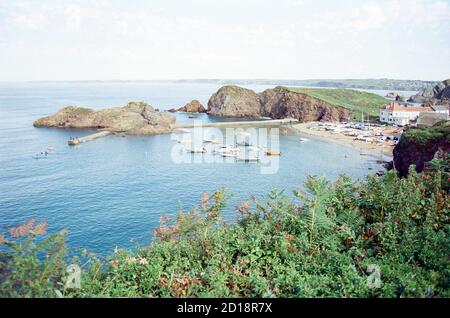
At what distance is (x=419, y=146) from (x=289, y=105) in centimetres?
5318

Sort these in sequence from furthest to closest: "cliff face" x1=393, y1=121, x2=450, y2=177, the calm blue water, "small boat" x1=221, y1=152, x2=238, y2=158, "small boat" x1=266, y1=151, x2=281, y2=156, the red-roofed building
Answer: the red-roofed building, "small boat" x1=266, y1=151, x2=281, y2=156, "small boat" x1=221, y1=152, x2=238, y2=158, "cliff face" x1=393, y1=121, x2=450, y2=177, the calm blue water

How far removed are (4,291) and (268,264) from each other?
3.98 meters

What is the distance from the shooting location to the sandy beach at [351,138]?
4835 centimetres

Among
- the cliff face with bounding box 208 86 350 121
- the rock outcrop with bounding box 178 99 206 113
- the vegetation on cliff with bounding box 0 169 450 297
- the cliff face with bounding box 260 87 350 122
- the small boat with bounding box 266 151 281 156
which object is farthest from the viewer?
the rock outcrop with bounding box 178 99 206 113

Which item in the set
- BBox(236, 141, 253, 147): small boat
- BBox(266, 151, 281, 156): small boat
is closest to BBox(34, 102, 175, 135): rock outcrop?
BBox(236, 141, 253, 147): small boat

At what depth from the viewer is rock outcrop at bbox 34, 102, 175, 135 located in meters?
63.8

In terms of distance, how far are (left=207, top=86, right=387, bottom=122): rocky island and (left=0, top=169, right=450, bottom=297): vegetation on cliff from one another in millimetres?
73646

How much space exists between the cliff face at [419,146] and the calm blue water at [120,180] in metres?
4.37

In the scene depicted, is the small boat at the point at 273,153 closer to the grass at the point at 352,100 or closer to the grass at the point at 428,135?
Result: the grass at the point at 428,135

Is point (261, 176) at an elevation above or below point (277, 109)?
below

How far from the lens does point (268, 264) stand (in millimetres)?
6188

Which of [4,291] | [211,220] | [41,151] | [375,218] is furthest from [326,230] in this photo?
[41,151]

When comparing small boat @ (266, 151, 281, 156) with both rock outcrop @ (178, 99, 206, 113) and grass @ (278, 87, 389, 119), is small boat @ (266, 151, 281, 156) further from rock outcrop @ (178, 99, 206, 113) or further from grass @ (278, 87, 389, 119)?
rock outcrop @ (178, 99, 206, 113)
